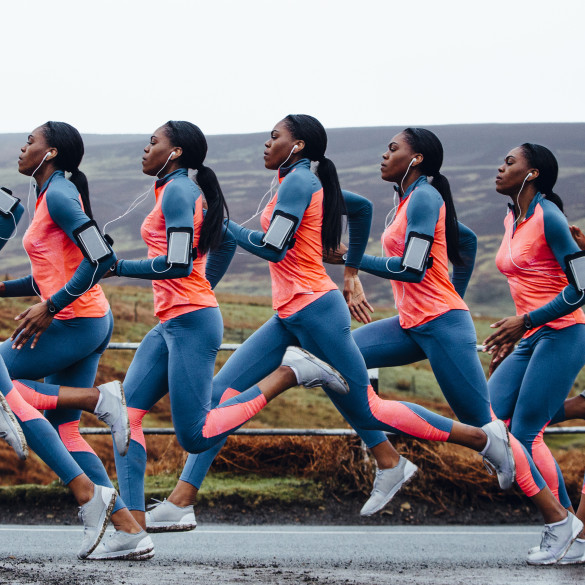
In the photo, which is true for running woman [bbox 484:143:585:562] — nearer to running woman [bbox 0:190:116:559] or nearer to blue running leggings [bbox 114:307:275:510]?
blue running leggings [bbox 114:307:275:510]

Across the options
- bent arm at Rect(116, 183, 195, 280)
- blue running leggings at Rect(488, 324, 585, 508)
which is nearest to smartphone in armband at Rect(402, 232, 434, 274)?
blue running leggings at Rect(488, 324, 585, 508)

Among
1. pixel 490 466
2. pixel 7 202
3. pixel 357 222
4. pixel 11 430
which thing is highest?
pixel 7 202

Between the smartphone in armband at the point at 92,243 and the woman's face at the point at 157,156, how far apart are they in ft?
1.95

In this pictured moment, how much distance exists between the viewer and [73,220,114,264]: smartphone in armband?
5324 millimetres

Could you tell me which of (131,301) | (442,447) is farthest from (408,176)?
(131,301)

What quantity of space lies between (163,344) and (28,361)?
2.43 ft

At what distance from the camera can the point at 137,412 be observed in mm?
5773

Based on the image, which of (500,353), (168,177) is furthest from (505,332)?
(168,177)

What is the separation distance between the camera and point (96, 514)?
17.8 ft

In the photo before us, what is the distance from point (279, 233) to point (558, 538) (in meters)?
2.46

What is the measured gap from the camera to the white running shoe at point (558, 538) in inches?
237

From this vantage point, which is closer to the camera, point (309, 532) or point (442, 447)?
point (309, 532)

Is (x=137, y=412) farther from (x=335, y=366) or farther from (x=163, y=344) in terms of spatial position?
(x=335, y=366)

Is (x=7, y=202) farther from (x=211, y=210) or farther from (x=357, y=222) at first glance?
(x=357, y=222)
